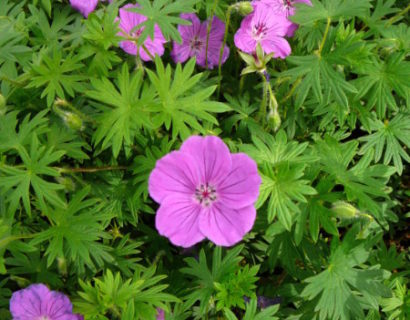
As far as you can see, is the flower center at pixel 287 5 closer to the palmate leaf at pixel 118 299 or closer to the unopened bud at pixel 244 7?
the unopened bud at pixel 244 7

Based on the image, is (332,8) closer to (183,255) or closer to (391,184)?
(391,184)

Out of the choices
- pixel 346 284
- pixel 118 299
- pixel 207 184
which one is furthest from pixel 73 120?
pixel 346 284

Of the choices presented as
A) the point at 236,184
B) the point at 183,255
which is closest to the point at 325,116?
the point at 236,184

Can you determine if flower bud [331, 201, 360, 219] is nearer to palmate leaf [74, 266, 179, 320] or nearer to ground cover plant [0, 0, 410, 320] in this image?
ground cover plant [0, 0, 410, 320]

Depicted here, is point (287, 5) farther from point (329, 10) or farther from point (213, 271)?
point (213, 271)

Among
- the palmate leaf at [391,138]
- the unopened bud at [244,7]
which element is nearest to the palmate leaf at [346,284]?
the palmate leaf at [391,138]

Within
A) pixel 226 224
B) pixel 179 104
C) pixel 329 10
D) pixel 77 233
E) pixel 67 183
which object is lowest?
pixel 77 233
